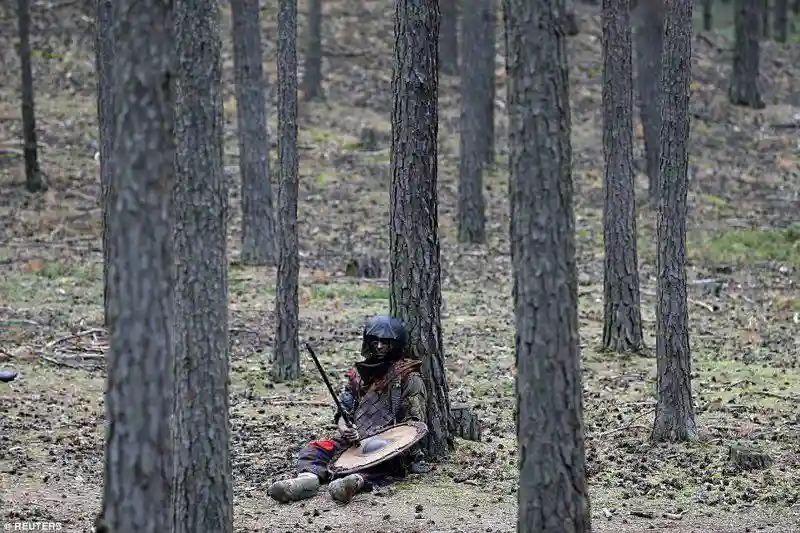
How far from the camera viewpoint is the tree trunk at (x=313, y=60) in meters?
31.0

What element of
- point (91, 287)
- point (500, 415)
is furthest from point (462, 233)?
point (500, 415)

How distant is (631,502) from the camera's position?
9.04m

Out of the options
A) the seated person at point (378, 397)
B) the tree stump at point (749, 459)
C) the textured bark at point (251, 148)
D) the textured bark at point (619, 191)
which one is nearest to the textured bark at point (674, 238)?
the tree stump at point (749, 459)

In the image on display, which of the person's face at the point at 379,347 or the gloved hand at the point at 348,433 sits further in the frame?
the person's face at the point at 379,347

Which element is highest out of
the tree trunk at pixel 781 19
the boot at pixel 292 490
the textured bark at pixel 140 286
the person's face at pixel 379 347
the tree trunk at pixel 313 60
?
the tree trunk at pixel 781 19

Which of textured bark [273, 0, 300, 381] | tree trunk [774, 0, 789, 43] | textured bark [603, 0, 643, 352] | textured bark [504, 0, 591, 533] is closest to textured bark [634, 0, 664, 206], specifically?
textured bark [603, 0, 643, 352]

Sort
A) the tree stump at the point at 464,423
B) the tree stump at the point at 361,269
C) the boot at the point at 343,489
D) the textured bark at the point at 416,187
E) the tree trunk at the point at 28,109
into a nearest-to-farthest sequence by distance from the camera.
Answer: the boot at the point at 343,489
the textured bark at the point at 416,187
the tree stump at the point at 464,423
the tree stump at the point at 361,269
the tree trunk at the point at 28,109

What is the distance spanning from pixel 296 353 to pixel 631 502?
17.1 feet

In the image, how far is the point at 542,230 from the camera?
614 centimetres

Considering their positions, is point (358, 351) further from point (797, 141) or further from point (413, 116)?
point (797, 141)

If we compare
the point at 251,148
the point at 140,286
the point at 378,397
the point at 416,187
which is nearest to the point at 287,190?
the point at 416,187

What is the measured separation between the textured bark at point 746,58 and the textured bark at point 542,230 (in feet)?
93.9

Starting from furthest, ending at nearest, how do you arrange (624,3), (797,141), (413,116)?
(797,141) → (624,3) → (413,116)

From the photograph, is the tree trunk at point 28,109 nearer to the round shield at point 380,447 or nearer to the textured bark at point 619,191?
the textured bark at point 619,191
